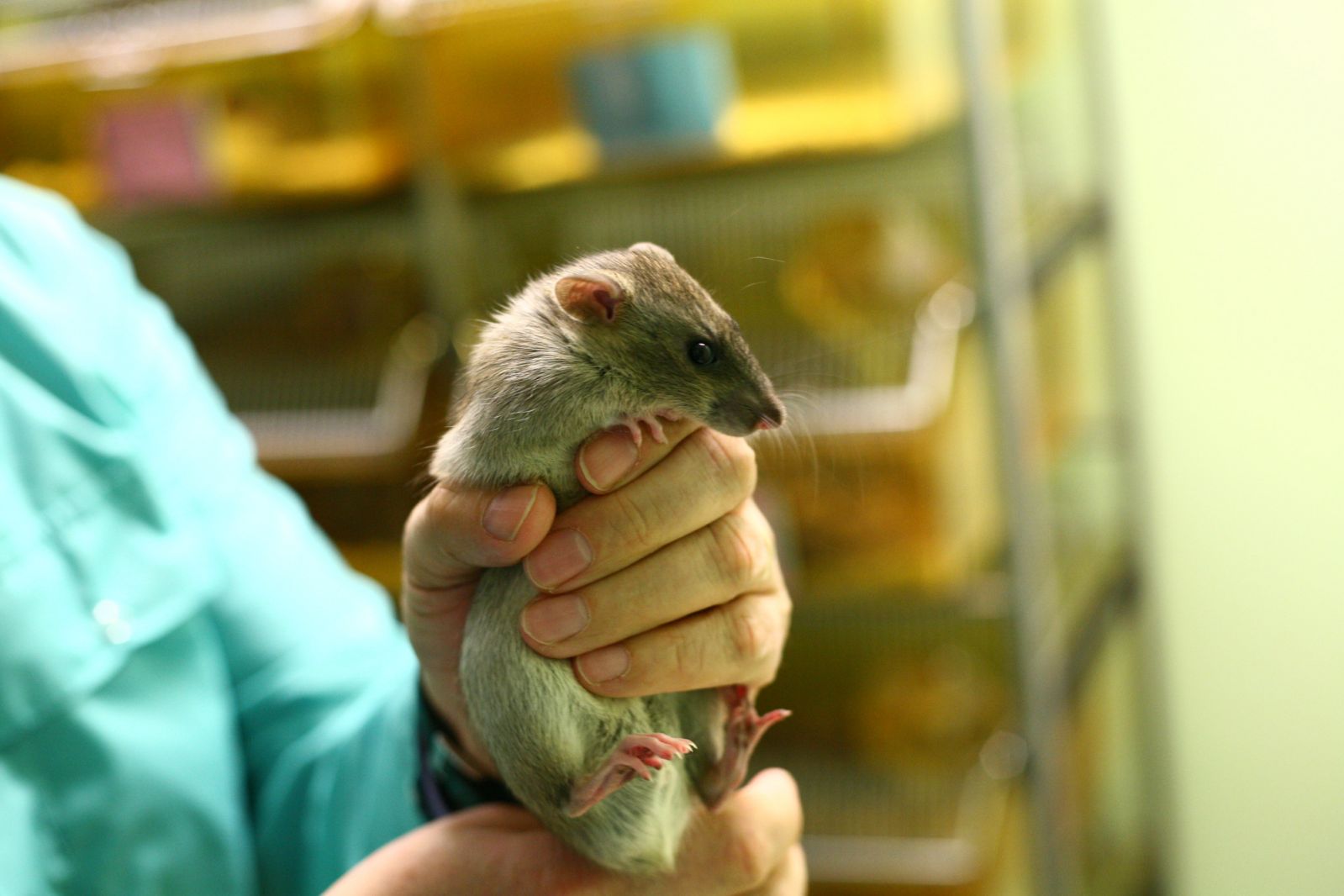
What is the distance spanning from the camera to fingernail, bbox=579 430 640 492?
2.09 ft

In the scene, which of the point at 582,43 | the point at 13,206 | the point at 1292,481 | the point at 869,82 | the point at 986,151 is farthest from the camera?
the point at 582,43

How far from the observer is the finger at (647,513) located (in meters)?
0.63

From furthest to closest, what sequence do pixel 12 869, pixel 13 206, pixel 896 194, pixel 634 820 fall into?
pixel 896 194
pixel 13 206
pixel 12 869
pixel 634 820

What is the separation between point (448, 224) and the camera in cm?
200

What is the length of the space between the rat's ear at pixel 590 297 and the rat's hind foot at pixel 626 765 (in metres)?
0.23

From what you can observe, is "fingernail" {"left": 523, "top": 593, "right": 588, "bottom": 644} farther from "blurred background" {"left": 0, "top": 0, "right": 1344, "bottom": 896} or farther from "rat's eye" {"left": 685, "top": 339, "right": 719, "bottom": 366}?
"blurred background" {"left": 0, "top": 0, "right": 1344, "bottom": 896}

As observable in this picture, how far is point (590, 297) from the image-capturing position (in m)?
0.67

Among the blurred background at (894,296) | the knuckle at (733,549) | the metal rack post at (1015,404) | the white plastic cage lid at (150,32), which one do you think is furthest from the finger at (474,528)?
the white plastic cage lid at (150,32)

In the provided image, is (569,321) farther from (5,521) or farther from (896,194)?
(896,194)

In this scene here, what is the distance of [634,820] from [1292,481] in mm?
1024

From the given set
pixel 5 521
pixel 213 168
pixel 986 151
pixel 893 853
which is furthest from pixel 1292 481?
pixel 213 168

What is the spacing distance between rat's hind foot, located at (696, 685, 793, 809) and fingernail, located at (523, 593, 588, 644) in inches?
4.9

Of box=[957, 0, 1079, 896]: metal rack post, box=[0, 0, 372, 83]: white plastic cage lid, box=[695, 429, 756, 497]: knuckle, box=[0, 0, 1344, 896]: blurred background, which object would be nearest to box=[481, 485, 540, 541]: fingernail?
box=[695, 429, 756, 497]: knuckle

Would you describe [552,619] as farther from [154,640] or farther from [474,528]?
[154,640]
